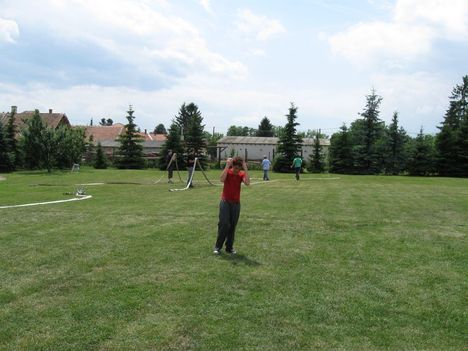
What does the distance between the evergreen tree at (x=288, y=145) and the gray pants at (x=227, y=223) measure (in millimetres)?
41630

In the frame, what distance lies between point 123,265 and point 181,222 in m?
4.16

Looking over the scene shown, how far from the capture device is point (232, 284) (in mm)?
6441

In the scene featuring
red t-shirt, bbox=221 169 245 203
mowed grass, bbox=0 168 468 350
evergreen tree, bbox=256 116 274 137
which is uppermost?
evergreen tree, bbox=256 116 274 137

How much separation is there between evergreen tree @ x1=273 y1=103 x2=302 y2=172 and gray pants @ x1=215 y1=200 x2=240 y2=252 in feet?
137

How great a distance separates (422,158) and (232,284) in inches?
1762

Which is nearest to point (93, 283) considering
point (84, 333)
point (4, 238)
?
point (84, 333)

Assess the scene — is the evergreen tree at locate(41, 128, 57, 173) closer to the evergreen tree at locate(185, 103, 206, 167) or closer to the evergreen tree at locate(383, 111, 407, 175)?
the evergreen tree at locate(185, 103, 206, 167)

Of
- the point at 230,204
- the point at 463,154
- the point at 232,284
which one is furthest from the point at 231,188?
the point at 463,154

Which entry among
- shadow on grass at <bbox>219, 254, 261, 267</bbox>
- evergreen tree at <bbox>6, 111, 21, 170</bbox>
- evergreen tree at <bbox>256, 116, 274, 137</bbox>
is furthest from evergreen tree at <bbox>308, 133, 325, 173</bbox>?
evergreen tree at <bbox>256, 116, 274, 137</bbox>

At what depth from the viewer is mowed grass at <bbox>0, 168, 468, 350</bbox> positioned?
4734 mm

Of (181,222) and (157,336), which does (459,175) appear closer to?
(181,222)

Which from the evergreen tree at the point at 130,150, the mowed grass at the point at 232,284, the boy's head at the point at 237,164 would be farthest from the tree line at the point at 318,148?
the boy's head at the point at 237,164

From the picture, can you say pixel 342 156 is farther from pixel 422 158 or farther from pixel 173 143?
pixel 173 143

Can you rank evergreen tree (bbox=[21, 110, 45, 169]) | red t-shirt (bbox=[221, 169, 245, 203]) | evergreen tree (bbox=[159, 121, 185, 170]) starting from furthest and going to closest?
evergreen tree (bbox=[159, 121, 185, 170]) → evergreen tree (bbox=[21, 110, 45, 169]) → red t-shirt (bbox=[221, 169, 245, 203])
